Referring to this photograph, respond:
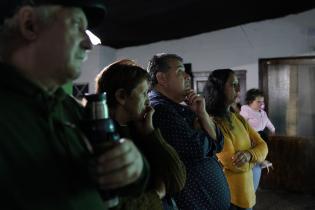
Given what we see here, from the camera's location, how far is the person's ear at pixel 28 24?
673mm

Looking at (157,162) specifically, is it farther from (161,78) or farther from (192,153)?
(161,78)

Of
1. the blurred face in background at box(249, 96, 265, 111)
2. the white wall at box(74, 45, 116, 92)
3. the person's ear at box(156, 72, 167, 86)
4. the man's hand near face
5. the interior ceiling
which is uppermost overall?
the interior ceiling

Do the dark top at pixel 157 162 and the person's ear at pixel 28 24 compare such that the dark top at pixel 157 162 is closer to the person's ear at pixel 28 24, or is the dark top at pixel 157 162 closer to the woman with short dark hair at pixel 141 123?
the woman with short dark hair at pixel 141 123

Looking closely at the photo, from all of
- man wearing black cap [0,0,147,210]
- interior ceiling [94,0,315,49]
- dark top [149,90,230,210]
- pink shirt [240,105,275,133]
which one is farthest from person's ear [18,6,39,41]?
pink shirt [240,105,275,133]

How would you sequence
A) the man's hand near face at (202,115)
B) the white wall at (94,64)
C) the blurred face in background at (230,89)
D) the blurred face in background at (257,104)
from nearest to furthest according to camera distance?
1. the man's hand near face at (202,115)
2. the blurred face in background at (230,89)
3. the blurred face in background at (257,104)
4. the white wall at (94,64)

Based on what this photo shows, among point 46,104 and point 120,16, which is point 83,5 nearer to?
point 46,104

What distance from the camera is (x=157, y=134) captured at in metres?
1.21

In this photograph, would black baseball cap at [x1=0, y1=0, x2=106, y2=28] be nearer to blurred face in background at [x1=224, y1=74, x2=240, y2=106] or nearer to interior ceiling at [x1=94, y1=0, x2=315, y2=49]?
blurred face in background at [x1=224, y1=74, x2=240, y2=106]

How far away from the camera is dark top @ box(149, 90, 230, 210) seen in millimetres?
1471

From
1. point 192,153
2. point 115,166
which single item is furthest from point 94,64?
point 115,166

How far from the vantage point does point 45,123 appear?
2.17ft

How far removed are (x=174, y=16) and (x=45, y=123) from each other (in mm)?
3807

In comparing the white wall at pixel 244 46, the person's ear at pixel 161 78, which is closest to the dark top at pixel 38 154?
the person's ear at pixel 161 78

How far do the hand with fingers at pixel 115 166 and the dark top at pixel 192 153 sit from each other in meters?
0.83
